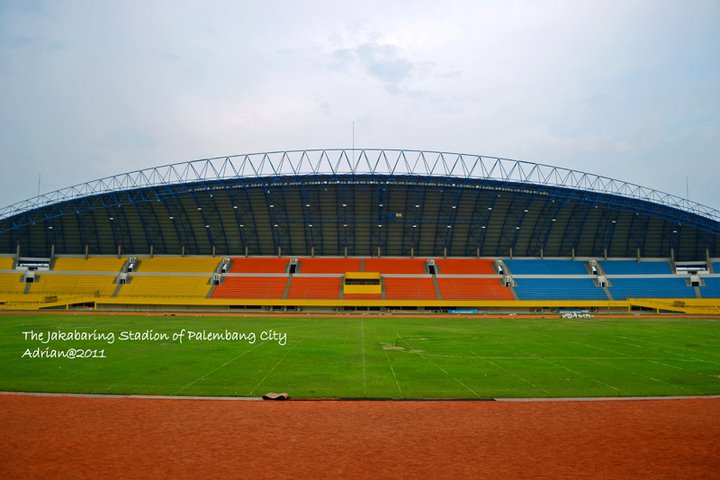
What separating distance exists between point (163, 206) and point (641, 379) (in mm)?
69149

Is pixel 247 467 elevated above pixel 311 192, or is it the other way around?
pixel 311 192

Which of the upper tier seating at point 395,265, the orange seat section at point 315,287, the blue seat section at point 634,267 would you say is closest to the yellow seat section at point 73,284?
the orange seat section at point 315,287

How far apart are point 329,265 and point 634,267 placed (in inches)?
2041

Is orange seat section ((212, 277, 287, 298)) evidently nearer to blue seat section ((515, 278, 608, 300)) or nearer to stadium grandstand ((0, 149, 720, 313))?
stadium grandstand ((0, 149, 720, 313))

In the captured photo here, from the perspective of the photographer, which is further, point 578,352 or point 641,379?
point 578,352

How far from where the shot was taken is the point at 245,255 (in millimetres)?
78812

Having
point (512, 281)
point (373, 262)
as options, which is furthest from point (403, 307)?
point (512, 281)

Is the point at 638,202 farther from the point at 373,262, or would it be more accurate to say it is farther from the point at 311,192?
the point at 311,192

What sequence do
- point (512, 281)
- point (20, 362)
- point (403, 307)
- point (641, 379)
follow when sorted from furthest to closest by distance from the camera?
point (512, 281) < point (403, 307) < point (20, 362) < point (641, 379)

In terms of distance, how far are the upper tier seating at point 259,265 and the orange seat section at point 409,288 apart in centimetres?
1796

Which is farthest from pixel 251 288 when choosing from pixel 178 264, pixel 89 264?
pixel 89 264

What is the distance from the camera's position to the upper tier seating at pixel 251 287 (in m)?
67.2

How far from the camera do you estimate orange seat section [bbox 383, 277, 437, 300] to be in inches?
2635

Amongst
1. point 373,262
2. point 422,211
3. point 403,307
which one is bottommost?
point 403,307
